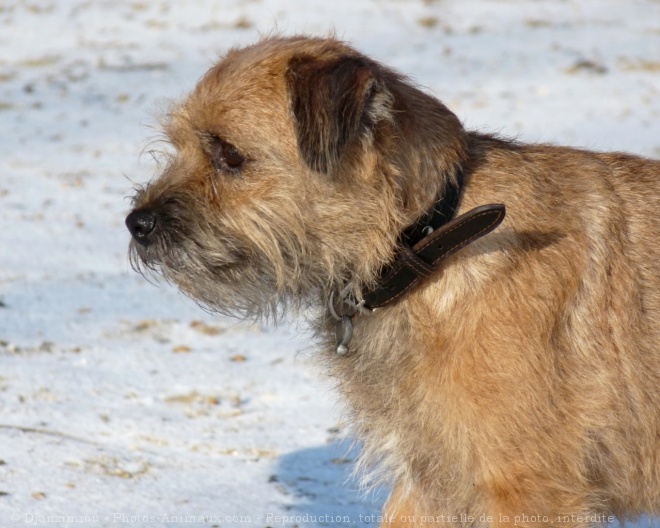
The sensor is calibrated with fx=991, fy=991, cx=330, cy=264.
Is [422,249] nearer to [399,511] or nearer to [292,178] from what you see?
[292,178]

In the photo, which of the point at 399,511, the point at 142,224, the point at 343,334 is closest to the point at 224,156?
the point at 142,224

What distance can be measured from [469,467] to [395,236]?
81cm

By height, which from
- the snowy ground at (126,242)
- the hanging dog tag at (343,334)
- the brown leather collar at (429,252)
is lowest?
the snowy ground at (126,242)

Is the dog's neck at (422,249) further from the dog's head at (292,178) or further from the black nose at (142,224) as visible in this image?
the black nose at (142,224)

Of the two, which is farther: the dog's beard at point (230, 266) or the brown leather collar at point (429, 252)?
the dog's beard at point (230, 266)

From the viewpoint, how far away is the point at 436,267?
11.0 feet

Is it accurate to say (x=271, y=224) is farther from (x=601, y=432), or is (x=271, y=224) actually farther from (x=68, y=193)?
(x=68, y=193)

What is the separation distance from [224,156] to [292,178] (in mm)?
264

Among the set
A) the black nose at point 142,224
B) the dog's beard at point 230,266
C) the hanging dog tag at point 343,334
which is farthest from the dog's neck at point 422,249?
the black nose at point 142,224

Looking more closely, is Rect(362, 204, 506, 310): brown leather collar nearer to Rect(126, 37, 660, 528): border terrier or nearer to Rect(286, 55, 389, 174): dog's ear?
Rect(126, 37, 660, 528): border terrier

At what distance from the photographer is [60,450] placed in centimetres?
446

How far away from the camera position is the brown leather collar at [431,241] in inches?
126

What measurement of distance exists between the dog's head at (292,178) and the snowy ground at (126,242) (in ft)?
1.63

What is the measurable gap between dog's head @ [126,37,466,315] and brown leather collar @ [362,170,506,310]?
0.15ft
